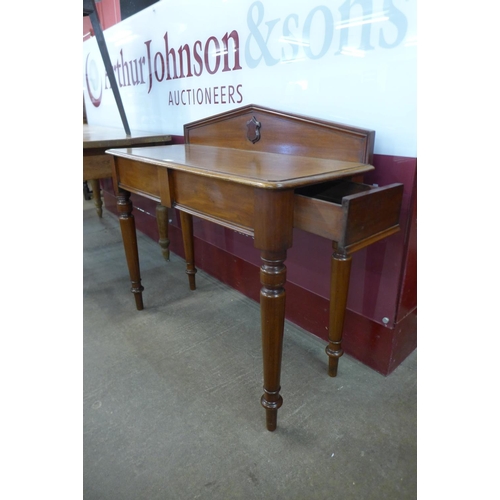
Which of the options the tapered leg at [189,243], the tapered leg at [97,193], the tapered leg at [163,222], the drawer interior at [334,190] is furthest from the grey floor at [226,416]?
the tapered leg at [97,193]

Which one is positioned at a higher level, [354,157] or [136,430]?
[354,157]

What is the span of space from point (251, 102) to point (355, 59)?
48 cm

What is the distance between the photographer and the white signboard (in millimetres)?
976

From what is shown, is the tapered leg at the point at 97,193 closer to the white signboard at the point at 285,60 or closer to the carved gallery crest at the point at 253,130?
the white signboard at the point at 285,60

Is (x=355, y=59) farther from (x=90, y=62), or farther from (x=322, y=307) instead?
(x=90, y=62)

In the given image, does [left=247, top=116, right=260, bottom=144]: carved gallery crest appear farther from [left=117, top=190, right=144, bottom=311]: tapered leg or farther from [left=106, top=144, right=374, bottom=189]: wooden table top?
[left=117, top=190, right=144, bottom=311]: tapered leg

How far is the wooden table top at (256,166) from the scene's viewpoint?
81 centimetres

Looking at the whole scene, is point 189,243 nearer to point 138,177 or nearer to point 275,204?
point 138,177

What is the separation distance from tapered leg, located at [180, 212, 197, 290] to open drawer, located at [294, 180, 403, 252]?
38.8 inches

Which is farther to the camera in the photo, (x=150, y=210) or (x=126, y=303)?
(x=150, y=210)

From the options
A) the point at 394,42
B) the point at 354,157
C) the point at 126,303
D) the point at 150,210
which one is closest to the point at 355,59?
the point at 394,42

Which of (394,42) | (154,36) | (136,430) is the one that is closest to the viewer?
(394,42)

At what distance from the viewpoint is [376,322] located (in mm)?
1228

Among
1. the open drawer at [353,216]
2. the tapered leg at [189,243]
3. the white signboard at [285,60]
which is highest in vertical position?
the white signboard at [285,60]
